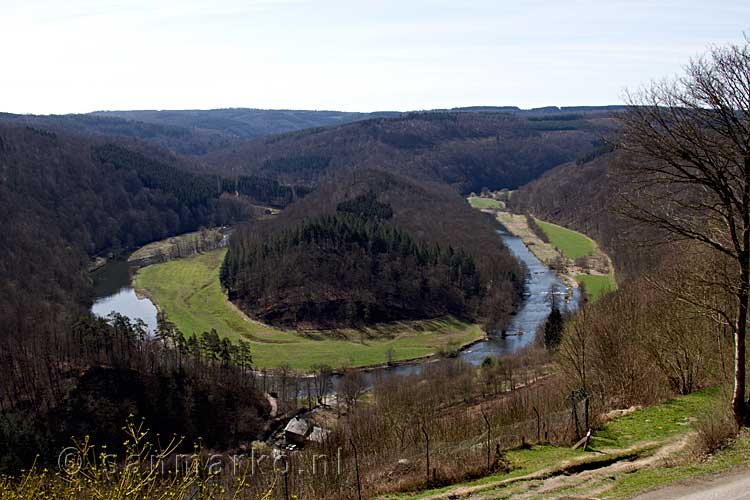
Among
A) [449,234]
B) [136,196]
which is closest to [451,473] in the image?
[449,234]

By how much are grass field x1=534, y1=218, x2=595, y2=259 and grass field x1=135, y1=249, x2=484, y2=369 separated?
4074 centimetres

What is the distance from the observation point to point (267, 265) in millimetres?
85688

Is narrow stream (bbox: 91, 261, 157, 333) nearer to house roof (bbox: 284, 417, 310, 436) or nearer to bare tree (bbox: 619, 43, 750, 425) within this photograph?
house roof (bbox: 284, 417, 310, 436)

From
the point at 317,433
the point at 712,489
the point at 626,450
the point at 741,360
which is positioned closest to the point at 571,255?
the point at 317,433

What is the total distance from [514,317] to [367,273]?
20.9 m

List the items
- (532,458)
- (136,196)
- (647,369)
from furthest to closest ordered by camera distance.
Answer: (136,196) < (647,369) < (532,458)

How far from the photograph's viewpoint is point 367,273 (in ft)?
272

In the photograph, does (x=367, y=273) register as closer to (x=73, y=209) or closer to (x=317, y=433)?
(x=317, y=433)

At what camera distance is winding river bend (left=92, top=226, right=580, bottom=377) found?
61.8 metres

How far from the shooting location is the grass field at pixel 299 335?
61875 millimetres

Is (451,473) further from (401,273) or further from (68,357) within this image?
(401,273)

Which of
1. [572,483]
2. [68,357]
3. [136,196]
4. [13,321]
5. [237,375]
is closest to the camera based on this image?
[572,483]

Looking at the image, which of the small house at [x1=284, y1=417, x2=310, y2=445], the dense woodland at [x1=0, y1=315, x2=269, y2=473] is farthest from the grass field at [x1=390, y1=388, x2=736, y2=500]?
the dense woodland at [x1=0, y1=315, x2=269, y2=473]

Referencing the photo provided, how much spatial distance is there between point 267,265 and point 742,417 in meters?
76.5
